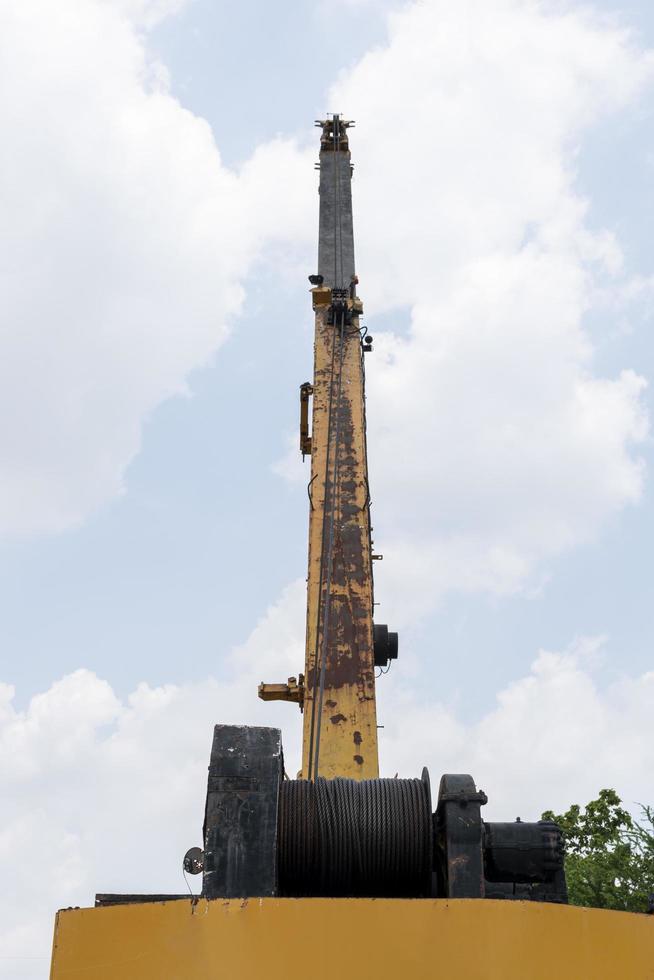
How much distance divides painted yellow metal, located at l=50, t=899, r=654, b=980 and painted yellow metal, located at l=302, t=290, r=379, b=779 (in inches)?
160

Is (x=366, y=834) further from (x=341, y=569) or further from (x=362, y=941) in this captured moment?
(x=341, y=569)

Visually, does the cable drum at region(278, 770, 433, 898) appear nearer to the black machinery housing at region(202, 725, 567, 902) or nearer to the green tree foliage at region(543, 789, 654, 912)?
the black machinery housing at region(202, 725, 567, 902)

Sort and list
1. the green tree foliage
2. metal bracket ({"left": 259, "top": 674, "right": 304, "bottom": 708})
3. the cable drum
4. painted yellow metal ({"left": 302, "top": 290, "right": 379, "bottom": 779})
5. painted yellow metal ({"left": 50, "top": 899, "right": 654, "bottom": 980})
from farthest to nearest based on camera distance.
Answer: the green tree foliage, metal bracket ({"left": 259, "top": 674, "right": 304, "bottom": 708}), painted yellow metal ({"left": 302, "top": 290, "right": 379, "bottom": 779}), the cable drum, painted yellow metal ({"left": 50, "top": 899, "right": 654, "bottom": 980})

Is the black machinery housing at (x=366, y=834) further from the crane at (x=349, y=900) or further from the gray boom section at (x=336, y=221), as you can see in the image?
the gray boom section at (x=336, y=221)

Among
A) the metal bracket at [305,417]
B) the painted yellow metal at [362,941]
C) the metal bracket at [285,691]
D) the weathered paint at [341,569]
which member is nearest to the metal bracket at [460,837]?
the painted yellow metal at [362,941]

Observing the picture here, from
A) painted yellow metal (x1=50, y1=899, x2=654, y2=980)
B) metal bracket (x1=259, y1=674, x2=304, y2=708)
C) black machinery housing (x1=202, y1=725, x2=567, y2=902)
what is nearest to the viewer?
painted yellow metal (x1=50, y1=899, x2=654, y2=980)

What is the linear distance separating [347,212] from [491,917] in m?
11.0

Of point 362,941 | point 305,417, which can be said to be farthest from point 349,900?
point 305,417

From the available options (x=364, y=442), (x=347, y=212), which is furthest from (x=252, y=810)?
(x=347, y=212)

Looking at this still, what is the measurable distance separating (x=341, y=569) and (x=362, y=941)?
5.44 m

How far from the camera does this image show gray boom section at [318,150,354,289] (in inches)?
527

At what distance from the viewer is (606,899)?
70.8 feet

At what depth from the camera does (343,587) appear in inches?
399

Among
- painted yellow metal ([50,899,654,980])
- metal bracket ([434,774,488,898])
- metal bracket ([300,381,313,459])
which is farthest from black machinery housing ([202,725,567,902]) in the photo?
metal bracket ([300,381,313,459])
